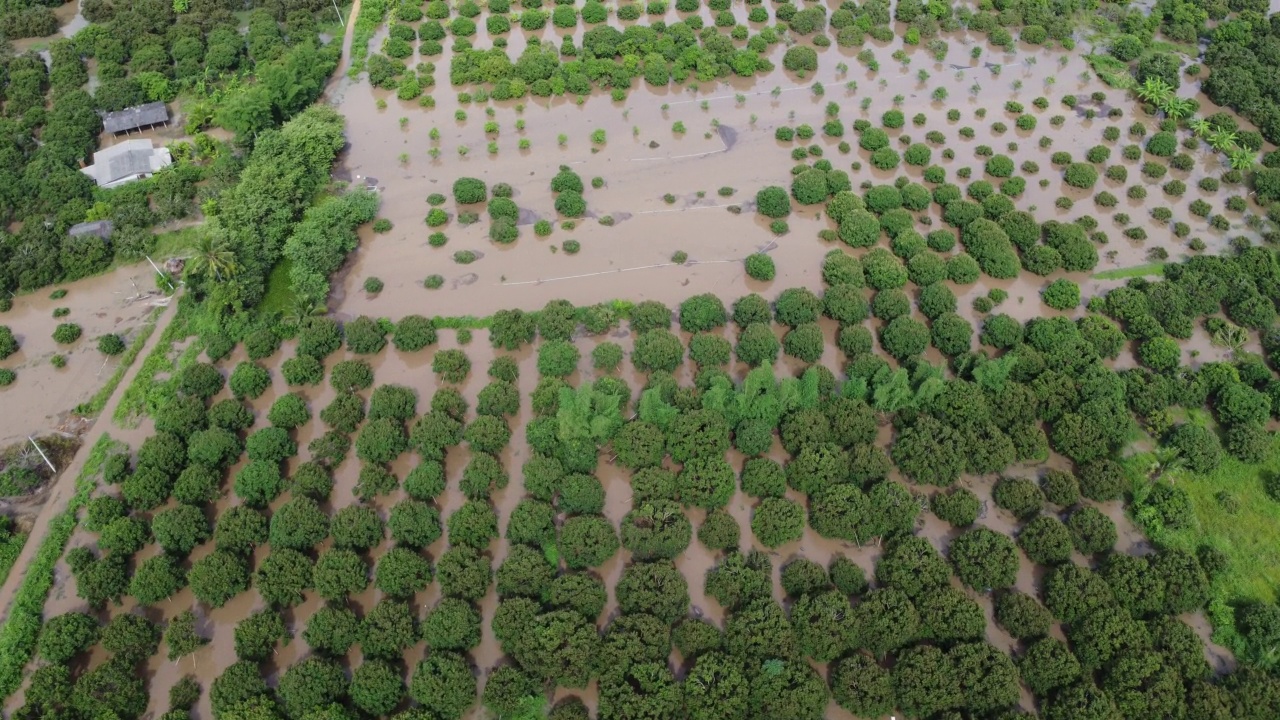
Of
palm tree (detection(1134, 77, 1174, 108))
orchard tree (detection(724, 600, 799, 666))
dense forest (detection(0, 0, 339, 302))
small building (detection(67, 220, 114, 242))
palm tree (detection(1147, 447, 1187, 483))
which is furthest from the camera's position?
palm tree (detection(1134, 77, 1174, 108))

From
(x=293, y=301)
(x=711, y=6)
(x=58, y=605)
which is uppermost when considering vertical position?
(x=711, y=6)

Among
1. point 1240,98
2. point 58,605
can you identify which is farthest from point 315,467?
point 1240,98

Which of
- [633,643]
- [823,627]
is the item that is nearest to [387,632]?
[633,643]

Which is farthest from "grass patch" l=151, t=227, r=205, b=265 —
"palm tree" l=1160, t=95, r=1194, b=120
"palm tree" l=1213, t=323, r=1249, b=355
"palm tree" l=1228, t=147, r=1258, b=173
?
"palm tree" l=1228, t=147, r=1258, b=173

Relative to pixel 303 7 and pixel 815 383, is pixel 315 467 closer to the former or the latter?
pixel 815 383

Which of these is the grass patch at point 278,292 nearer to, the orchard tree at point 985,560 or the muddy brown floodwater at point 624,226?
the muddy brown floodwater at point 624,226

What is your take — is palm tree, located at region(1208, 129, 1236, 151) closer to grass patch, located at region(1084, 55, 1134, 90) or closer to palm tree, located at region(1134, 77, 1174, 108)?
palm tree, located at region(1134, 77, 1174, 108)
